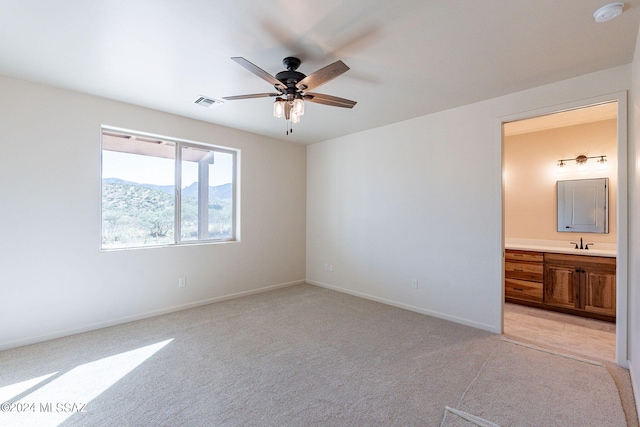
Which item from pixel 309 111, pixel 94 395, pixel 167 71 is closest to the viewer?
pixel 94 395

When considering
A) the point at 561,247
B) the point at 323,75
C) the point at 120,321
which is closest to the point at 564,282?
the point at 561,247

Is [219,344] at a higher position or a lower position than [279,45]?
lower

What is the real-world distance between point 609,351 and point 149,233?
5.24 metres

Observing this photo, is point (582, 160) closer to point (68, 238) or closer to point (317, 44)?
point (317, 44)

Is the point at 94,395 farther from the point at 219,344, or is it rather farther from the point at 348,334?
the point at 348,334

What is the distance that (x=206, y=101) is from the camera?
3344 millimetres

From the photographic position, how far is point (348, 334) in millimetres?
3152

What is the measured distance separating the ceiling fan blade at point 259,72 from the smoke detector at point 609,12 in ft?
7.07

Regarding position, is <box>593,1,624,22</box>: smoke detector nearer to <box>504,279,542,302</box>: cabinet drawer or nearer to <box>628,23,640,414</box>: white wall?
<box>628,23,640,414</box>: white wall

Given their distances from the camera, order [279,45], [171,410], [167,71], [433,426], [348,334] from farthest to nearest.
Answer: [348,334] → [167,71] → [279,45] → [171,410] → [433,426]

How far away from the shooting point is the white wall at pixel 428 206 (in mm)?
3227

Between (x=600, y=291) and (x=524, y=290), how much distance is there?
2.69 feet

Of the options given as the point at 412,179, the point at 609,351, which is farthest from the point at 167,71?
the point at 609,351

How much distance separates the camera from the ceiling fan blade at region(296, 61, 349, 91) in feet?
6.55
